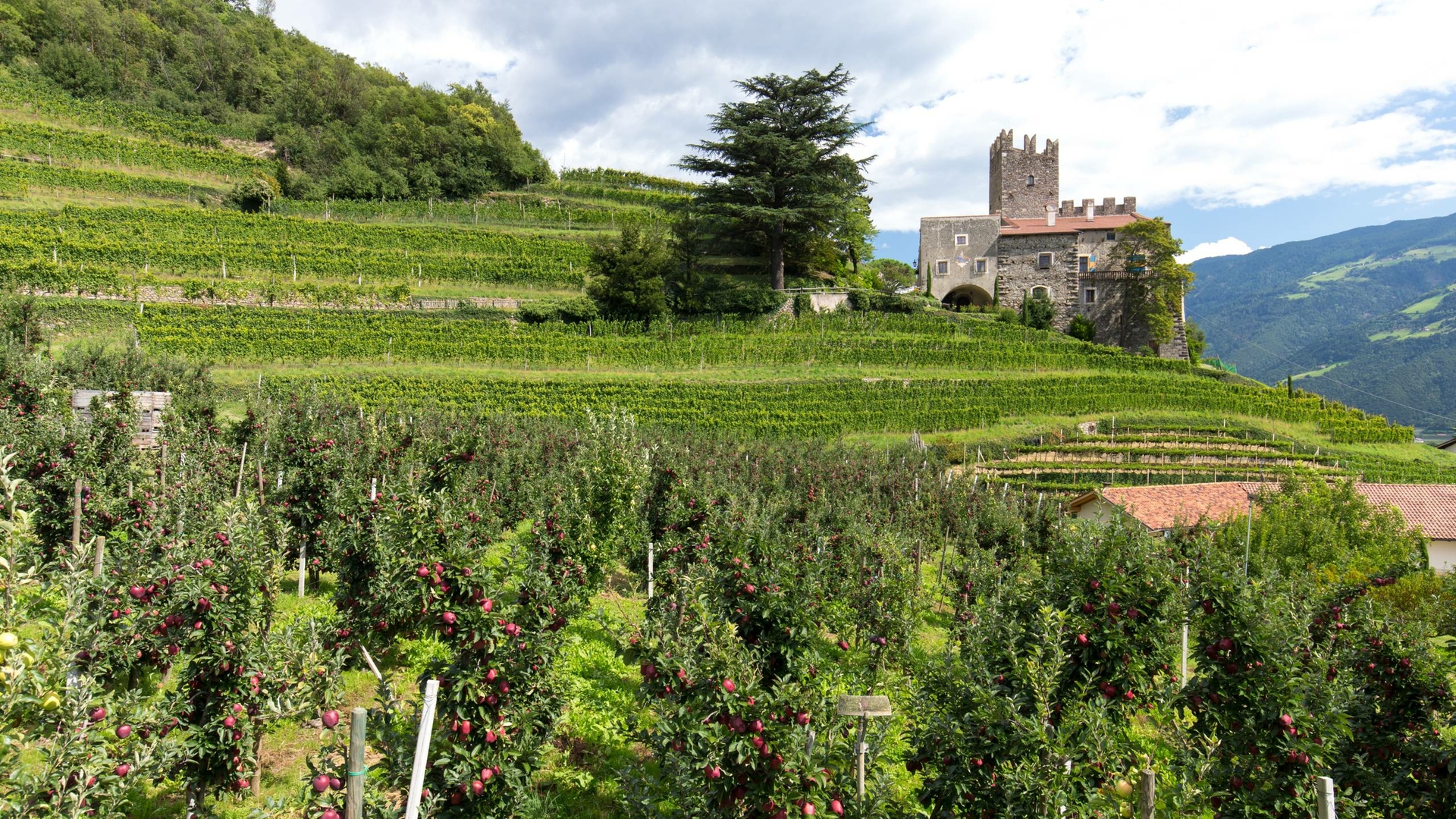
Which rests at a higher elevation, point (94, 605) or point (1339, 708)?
point (94, 605)

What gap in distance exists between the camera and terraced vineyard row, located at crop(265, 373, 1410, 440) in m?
28.5

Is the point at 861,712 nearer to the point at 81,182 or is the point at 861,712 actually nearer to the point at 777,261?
the point at 777,261

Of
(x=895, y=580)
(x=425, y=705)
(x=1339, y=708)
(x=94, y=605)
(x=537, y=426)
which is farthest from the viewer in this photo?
(x=537, y=426)

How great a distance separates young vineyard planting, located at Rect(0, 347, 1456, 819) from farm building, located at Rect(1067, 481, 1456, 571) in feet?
51.3

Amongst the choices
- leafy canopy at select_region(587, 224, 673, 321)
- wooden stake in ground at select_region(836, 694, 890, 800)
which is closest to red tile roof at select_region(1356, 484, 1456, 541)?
wooden stake in ground at select_region(836, 694, 890, 800)

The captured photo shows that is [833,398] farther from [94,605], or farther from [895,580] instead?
Answer: [94,605]

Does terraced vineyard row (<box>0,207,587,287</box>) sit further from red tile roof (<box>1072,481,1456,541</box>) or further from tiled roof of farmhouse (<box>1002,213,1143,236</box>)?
red tile roof (<box>1072,481,1456,541</box>)

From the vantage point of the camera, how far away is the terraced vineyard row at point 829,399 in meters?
28.5

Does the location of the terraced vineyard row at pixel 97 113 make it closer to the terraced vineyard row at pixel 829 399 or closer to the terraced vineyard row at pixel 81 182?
the terraced vineyard row at pixel 81 182

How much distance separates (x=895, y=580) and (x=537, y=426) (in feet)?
50.5

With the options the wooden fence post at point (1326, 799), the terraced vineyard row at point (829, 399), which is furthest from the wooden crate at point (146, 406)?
the wooden fence post at point (1326, 799)

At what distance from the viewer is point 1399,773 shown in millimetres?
5621

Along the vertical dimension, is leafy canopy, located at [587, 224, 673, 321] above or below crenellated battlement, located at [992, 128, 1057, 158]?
below

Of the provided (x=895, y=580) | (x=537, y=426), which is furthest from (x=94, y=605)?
(x=537, y=426)
